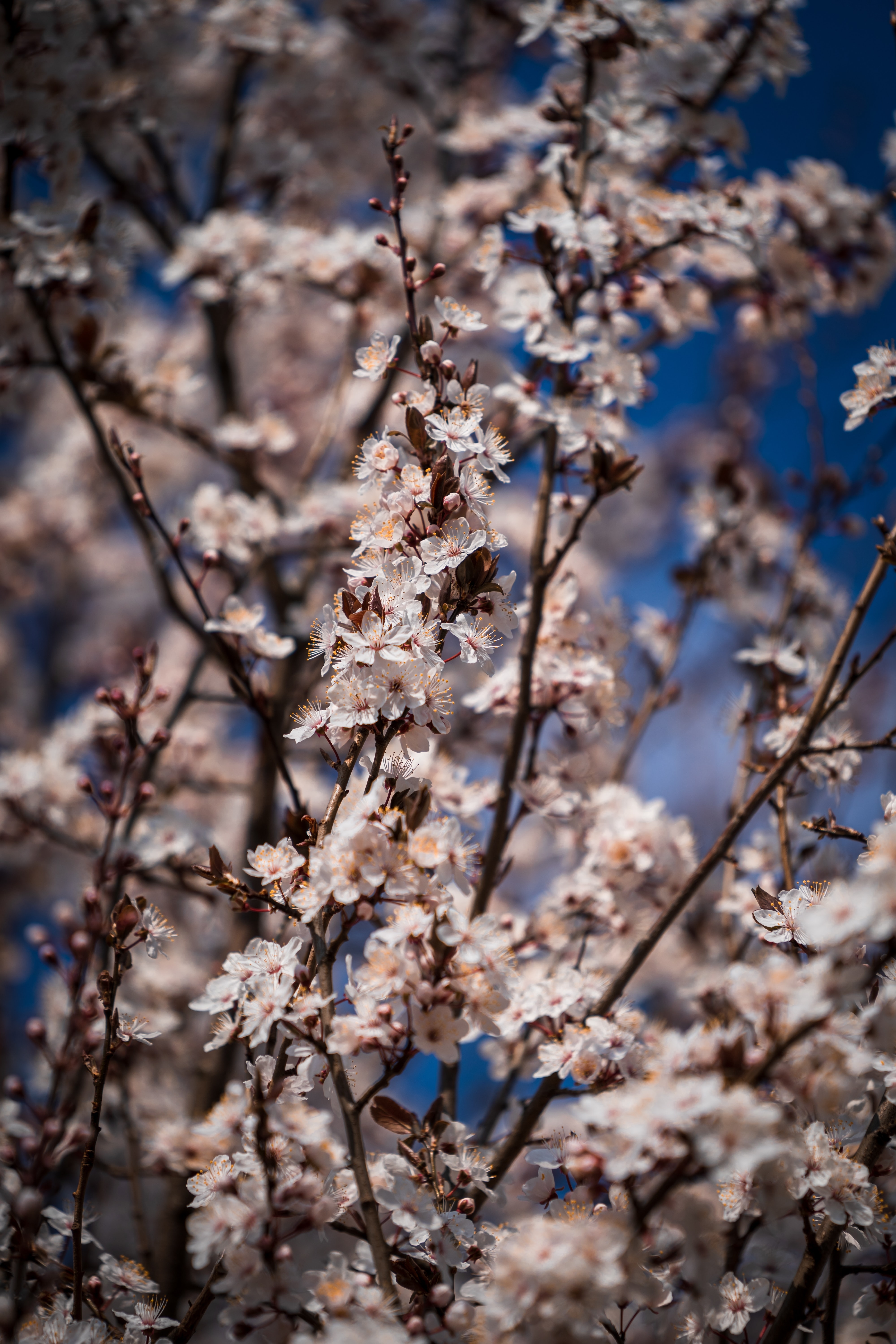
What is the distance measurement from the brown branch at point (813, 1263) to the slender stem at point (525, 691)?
77cm

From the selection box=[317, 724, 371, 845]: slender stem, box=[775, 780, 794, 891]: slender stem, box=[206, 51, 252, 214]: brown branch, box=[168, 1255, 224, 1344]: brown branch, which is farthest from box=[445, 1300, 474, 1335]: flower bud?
box=[206, 51, 252, 214]: brown branch

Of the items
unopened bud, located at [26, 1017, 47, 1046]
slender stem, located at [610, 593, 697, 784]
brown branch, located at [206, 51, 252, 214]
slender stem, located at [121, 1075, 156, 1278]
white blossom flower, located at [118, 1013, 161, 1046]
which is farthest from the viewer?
brown branch, located at [206, 51, 252, 214]

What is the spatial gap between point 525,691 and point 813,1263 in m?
1.09

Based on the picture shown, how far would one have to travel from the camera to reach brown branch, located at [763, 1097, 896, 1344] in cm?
135

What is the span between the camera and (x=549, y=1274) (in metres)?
0.99

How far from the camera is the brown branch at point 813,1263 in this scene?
135 centimetres

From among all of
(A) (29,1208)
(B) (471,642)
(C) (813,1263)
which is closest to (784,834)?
(C) (813,1263)

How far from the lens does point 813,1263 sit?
1.37 metres

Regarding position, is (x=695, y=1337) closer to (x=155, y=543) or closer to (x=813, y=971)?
(x=813, y=971)

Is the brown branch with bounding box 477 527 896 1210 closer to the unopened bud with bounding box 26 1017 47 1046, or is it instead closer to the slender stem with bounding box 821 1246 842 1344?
the slender stem with bounding box 821 1246 842 1344

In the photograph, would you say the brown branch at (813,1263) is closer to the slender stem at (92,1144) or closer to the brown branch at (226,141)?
the slender stem at (92,1144)

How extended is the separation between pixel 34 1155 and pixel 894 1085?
4.42ft

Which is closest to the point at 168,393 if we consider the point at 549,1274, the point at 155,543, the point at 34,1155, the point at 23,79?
the point at 155,543

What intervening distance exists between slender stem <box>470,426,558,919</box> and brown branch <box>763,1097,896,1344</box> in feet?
2.51
